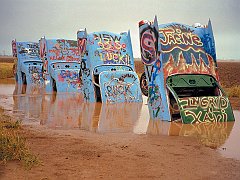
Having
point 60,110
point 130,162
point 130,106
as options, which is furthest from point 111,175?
point 130,106

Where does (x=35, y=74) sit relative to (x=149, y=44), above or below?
below

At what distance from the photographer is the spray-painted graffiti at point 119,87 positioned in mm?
12078

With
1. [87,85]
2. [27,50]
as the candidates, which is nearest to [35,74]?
[27,50]

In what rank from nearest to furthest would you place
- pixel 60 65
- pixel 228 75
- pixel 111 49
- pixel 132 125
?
pixel 132 125, pixel 111 49, pixel 60 65, pixel 228 75

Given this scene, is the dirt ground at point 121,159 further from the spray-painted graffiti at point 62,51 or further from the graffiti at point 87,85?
the spray-painted graffiti at point 62,51

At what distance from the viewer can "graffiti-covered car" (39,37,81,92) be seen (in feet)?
55.9

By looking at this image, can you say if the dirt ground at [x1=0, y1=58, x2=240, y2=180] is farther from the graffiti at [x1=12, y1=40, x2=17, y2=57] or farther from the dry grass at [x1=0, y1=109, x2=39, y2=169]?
the graffiti at [x1=12, y1=40, x2=17, y2=57]

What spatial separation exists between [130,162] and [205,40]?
554 cm

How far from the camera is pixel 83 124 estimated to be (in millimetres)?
7738

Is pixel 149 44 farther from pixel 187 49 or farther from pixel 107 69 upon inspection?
pixel 107 69

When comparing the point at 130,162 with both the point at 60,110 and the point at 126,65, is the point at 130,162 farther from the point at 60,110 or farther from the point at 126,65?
the point at 126,65

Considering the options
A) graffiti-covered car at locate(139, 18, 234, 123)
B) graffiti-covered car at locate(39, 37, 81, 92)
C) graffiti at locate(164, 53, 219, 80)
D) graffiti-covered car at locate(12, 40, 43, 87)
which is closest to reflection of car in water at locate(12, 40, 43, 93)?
graffiti-covered car at locate(12, 40, 43, 87)

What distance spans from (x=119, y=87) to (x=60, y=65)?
19.9 ft

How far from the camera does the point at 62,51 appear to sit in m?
18.0
